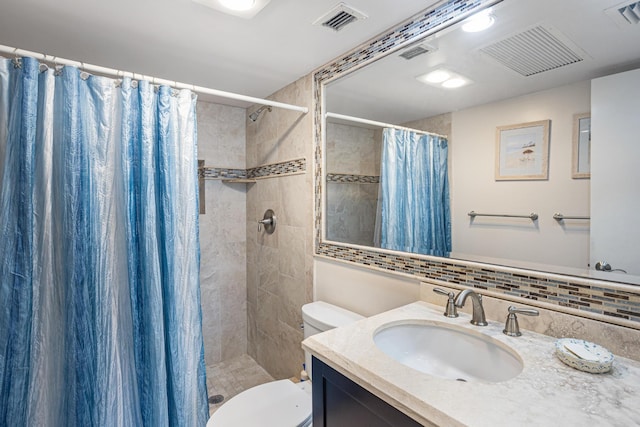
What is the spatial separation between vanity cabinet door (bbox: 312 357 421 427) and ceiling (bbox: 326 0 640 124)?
1.10 meters

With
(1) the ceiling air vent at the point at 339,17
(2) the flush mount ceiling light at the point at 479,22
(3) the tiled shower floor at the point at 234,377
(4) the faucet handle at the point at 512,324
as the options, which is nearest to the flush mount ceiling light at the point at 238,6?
(1) the ceiling air vent at the point at 339,17

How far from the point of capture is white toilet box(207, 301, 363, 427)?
1.36m

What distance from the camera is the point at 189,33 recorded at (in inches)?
59.1

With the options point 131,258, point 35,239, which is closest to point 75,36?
point 35,239

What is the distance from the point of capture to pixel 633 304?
86 centimetres

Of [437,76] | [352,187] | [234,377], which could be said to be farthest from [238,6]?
[234,377]

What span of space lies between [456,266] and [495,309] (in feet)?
0.65

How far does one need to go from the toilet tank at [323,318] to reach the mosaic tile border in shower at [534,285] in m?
Result: 0.35

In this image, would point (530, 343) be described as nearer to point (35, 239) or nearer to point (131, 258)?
point (131, 258)

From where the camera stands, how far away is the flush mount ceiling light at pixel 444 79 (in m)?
1.28

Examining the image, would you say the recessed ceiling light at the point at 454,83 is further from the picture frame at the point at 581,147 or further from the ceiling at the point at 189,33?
the picture frame at the point at 581,147

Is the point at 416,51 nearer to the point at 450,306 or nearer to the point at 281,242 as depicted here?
the point at 450,306

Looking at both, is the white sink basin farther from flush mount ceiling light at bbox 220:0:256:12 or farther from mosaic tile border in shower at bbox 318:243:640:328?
flush mount ceiling light at bbox 220:0:256:12

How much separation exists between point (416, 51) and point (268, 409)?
5.73 feet
